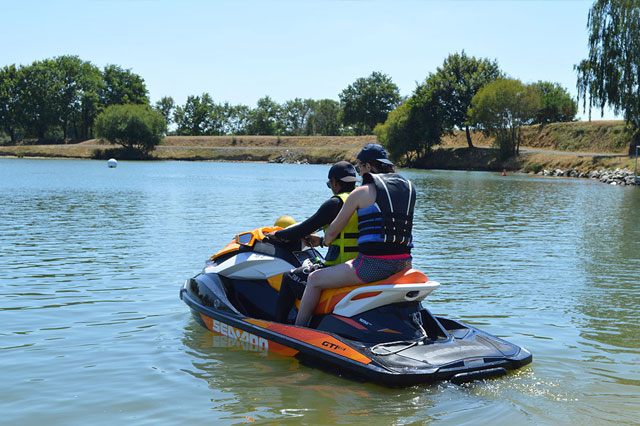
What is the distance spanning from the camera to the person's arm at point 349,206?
18.4 feet

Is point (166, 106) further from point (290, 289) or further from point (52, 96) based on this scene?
point (290, 289)

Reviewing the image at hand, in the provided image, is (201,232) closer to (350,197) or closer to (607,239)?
(607,239)

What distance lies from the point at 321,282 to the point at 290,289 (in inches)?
21.9

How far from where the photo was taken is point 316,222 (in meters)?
6.14

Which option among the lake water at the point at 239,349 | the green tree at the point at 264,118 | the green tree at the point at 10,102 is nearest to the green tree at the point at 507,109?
the lake water at the point at 239,349

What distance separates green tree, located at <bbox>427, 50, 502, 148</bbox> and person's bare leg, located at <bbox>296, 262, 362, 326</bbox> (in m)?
73.7

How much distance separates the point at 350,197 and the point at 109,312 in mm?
4299

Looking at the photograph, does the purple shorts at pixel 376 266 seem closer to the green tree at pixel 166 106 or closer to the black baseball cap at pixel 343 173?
the black baseball cap at pixel 343 173

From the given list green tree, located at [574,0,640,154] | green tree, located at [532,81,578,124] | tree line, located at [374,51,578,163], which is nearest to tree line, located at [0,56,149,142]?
tree line, located at [374,51,578,163]

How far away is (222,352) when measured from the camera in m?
6.84

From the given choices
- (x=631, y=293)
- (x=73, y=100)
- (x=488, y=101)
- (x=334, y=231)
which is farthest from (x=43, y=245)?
(x=73, y=100)

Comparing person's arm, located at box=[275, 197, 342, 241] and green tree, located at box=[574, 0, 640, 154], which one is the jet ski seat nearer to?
person's arm, located at box=[275, 197, 342, 241]

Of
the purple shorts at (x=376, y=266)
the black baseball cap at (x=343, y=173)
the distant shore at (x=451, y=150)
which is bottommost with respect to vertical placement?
the purple shorts at (x=376, y=266)

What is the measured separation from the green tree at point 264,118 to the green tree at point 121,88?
20.7m
